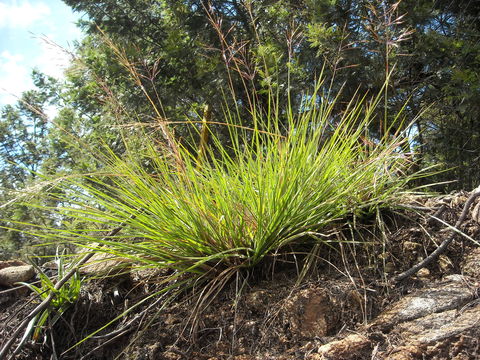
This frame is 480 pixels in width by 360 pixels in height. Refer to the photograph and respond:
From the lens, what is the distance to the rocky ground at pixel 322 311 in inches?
47.4

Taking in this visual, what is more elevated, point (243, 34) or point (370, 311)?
point (243, 34)

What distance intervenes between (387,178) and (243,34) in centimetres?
390

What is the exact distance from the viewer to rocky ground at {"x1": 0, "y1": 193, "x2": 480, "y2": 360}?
1204 mm

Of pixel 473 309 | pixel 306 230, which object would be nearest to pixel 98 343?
pixel 306 230

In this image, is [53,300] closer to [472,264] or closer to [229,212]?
[229,212]

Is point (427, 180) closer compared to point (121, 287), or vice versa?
point (121, 287)

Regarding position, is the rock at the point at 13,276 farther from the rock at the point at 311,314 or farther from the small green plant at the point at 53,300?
the rock at the point at 311,314

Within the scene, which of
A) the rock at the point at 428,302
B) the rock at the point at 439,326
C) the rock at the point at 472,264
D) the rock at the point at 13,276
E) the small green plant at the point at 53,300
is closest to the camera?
the rock at the point at 439,326

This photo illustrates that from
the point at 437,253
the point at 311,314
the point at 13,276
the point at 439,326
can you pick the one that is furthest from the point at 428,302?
the point at 13,276

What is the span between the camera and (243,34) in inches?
206

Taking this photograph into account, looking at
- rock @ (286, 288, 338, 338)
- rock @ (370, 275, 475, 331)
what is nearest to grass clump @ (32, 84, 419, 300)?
rock @ (286, 288, 338, 338)

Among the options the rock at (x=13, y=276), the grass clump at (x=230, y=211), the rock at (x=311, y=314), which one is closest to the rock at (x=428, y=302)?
the rock at (x=311, y=314)

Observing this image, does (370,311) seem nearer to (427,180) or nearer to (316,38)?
(316,38)

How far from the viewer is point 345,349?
120 centimetres
